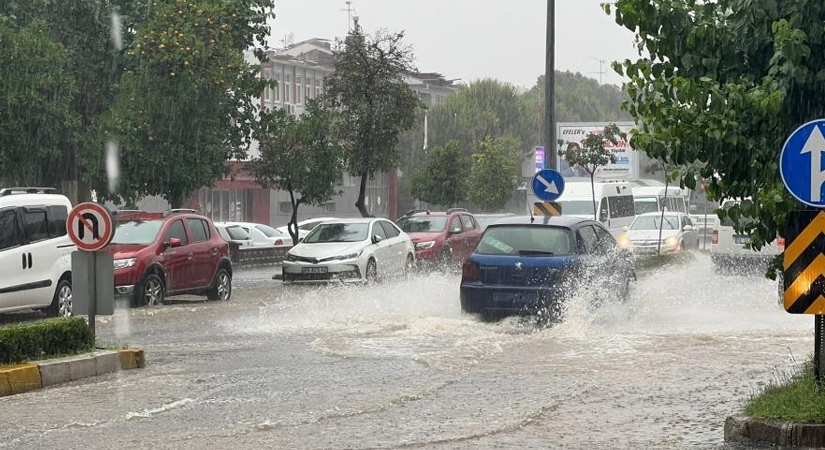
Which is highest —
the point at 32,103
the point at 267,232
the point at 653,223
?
the point at 32,103

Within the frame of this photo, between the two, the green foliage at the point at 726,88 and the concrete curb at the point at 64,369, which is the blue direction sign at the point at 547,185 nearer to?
the concrete curb at the point at 64,369

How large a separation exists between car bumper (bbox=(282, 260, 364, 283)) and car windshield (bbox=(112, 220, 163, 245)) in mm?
4837

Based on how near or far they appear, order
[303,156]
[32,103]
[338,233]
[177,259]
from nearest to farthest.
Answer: [177,259] < [338,233] < [32,103] < [303,156]

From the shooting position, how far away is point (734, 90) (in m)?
10.5

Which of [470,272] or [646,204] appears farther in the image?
[646,204]

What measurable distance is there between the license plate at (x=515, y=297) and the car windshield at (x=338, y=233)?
11.3 metres

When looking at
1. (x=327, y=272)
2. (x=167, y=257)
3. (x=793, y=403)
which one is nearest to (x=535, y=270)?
(x=167, y=257)

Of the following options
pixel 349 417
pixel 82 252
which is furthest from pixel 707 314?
pixel 349 417

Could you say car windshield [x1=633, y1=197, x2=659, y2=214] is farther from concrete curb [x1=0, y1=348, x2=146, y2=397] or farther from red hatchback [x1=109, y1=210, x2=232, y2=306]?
concrete curb [x1=0, y1=348, x2=146, y2=397]

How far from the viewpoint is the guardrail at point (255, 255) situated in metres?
40.8

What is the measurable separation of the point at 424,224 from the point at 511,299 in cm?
1723

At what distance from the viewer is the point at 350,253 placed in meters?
28.5

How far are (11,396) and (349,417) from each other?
133 inches

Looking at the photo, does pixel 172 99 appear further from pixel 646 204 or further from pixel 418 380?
pixel 646 204
